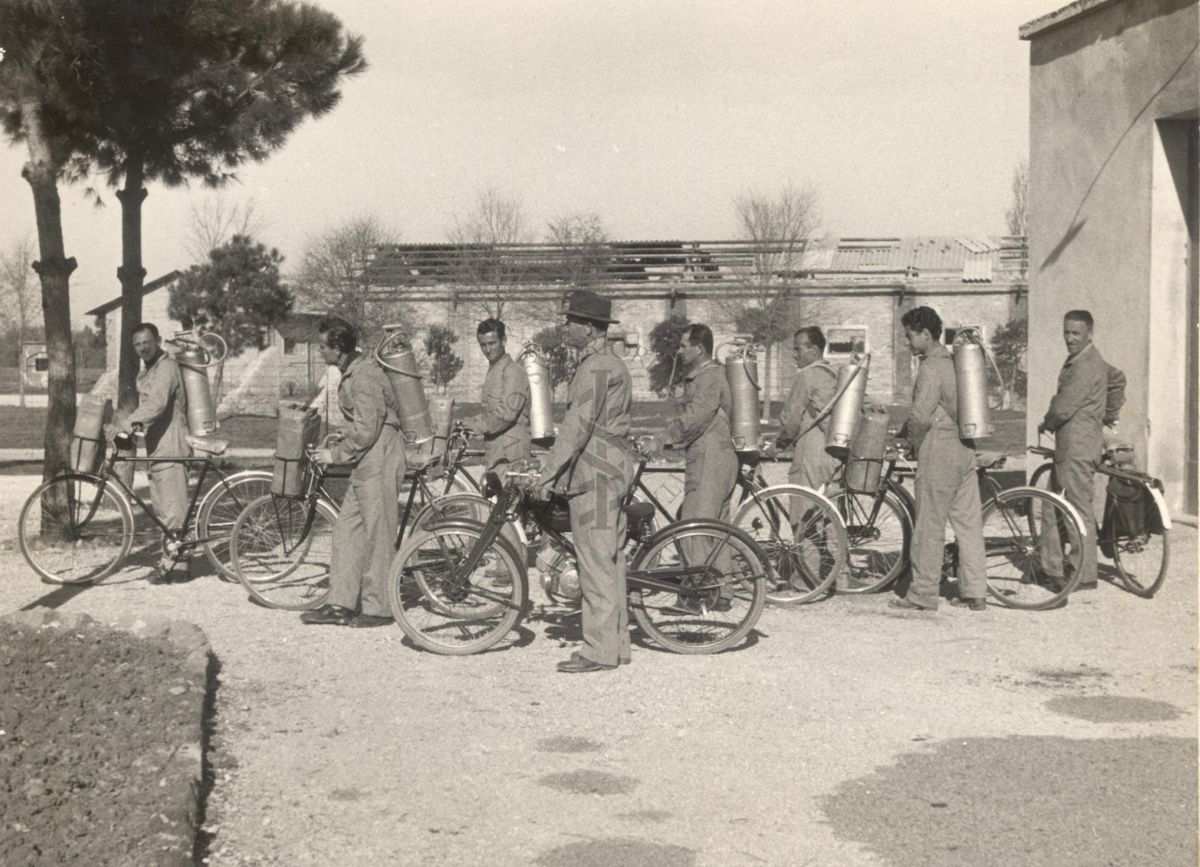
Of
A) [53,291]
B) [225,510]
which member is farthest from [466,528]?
[53,291]

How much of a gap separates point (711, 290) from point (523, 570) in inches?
1548

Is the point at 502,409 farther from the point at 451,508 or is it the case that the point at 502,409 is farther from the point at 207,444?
the point at 207,444

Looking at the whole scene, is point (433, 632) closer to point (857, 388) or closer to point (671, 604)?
point (671, 604)

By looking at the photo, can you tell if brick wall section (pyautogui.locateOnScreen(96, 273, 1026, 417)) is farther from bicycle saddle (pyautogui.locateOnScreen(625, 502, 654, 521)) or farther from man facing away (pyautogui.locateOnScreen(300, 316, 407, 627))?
bicycle saddle (pyautogui.locateOnScreen(625, 502, 654, 521))

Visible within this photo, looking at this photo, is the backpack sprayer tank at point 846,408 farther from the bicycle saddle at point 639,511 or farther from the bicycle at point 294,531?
the bicycle at point 294,531

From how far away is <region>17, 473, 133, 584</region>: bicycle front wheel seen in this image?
32.1 ft

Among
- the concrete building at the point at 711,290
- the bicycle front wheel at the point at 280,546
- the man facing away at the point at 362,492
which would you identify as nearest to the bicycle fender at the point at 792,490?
the man facing away at the point at 362,492

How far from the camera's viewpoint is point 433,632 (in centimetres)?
789

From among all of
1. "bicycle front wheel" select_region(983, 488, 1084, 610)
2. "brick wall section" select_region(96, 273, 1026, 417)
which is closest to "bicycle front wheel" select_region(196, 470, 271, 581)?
"bicycle front wheel" select_region(983, 488, 1084, 610)

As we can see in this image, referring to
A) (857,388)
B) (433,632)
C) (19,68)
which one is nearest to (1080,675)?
(857,388)

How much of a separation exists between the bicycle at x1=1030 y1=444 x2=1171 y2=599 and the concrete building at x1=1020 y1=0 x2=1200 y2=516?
103 inches

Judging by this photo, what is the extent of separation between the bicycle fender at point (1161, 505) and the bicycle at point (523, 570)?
10.2 feet

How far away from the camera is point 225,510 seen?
977 cm

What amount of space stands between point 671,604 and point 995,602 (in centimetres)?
250
